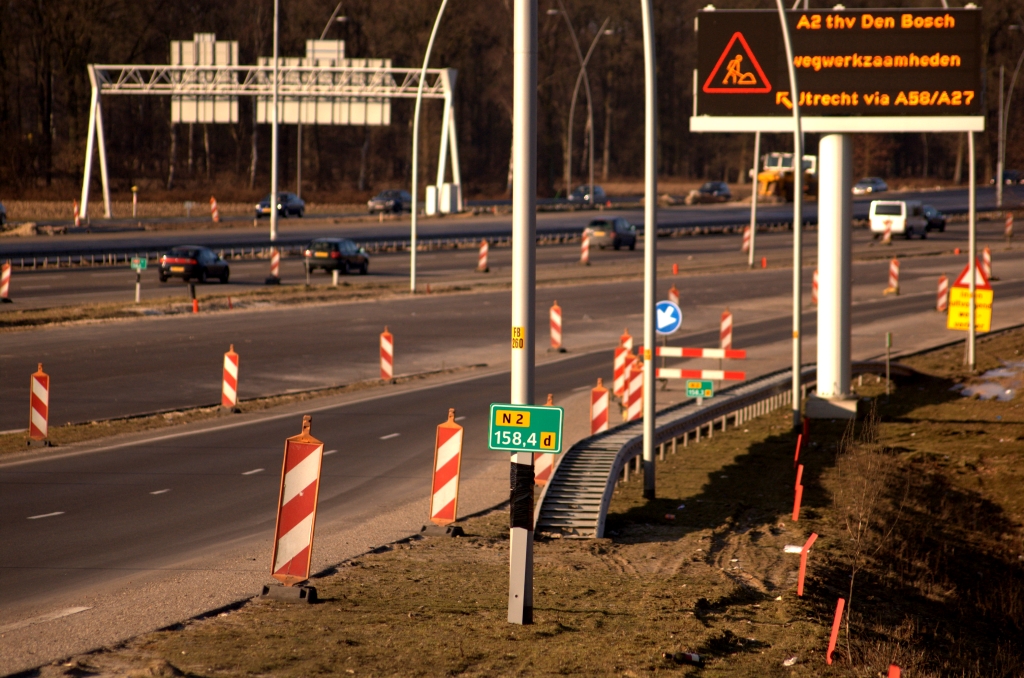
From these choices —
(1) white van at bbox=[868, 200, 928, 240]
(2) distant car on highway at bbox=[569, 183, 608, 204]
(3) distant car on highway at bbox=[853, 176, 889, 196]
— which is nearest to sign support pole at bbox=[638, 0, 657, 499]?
(1) white van at bbox=[868, 200, 928, 240]

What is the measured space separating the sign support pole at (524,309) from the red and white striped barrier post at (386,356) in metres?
16.7

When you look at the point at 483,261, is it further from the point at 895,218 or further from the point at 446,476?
the point at 446,476

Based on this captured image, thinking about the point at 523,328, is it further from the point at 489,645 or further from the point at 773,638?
the point at 773,638

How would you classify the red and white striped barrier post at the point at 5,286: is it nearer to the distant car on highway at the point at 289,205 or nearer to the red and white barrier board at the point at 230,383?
the red and white barrier board at the point at 230,383

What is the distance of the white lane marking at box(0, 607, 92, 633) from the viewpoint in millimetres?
9516

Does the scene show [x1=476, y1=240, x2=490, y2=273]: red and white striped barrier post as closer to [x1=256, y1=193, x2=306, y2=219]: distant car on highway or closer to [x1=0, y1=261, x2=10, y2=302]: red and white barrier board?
[x1=0, y1=261, x2=10, y2=302]: red and white barrier board

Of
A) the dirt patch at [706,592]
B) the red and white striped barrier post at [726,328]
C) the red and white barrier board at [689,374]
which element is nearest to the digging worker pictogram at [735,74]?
the red and white barrier board at [689,374]

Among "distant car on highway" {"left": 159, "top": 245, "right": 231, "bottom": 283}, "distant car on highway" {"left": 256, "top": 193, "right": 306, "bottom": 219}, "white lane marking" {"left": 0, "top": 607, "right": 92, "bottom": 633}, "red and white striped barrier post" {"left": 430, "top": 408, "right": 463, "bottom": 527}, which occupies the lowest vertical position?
"white lane marking" {"left": 0, "top": 607, "right": 92, "bottom": 633}

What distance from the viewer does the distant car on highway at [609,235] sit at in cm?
6069

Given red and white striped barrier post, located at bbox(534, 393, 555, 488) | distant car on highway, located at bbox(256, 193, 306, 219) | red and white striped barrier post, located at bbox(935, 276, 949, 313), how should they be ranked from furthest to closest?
distant car on highway, located at bbox(256, 193, 306, 219), red and white striped barrier post, located at bbox(935, 276, 949, 313), red and white striped barrier post, located at bbox(534, 393, 555, 488)

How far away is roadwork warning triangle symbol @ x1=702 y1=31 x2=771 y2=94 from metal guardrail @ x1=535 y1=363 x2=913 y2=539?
19.3 feet

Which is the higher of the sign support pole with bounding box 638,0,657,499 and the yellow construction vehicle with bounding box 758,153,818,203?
the yellow construction vehicle with bounding box 758,153,818,203

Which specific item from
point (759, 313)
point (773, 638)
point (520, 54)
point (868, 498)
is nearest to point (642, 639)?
point (773, 638)

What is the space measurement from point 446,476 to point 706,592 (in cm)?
353
